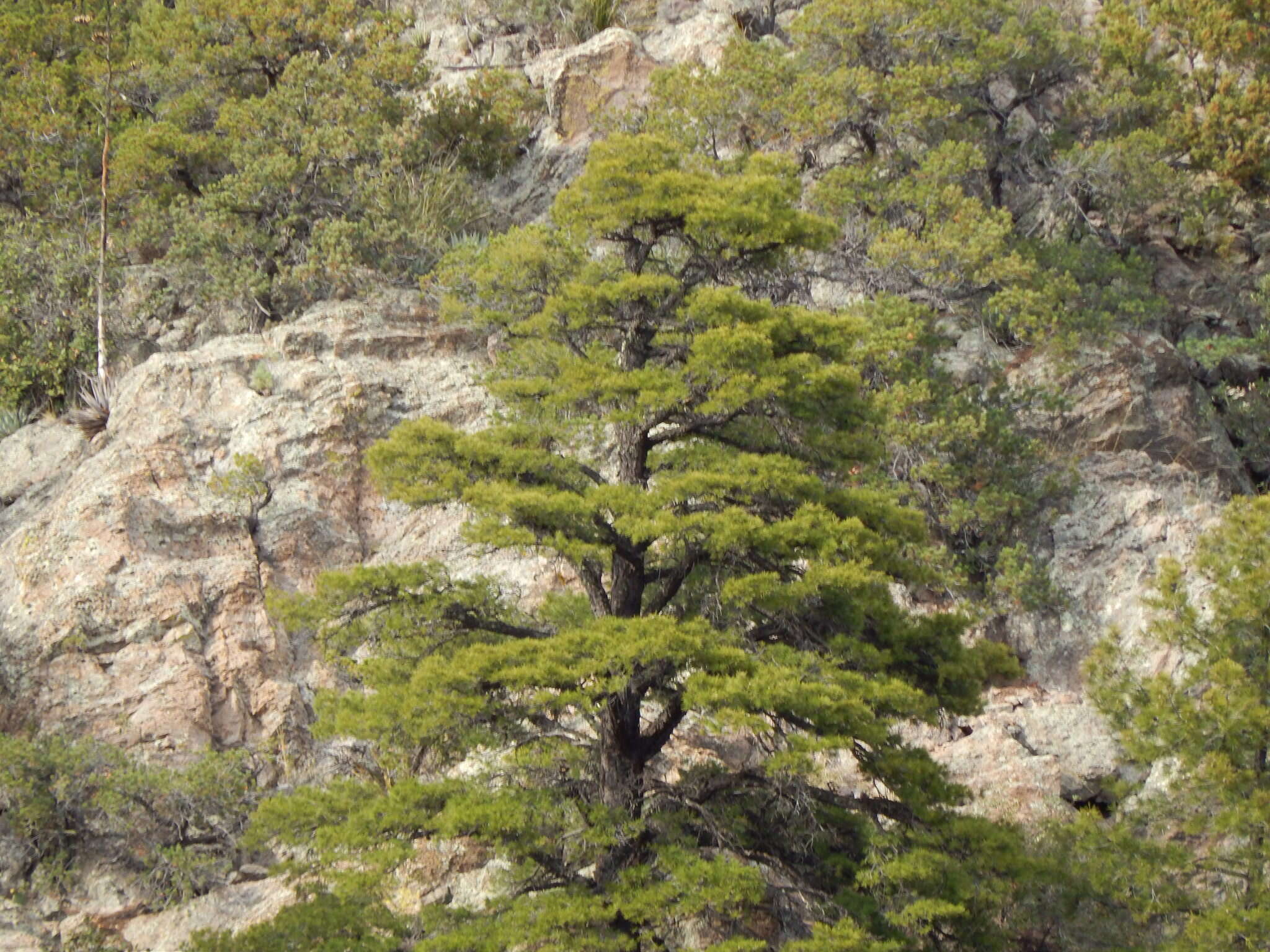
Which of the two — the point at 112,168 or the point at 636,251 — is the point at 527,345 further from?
the point at 112,168

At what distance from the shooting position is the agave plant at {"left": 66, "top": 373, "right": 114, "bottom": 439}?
803 inches

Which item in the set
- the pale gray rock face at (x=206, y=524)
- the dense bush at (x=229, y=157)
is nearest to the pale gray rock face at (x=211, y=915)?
the pale gray rock face at (x=206, y=524)

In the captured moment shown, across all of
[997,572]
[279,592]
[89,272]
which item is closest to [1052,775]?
[997,572]

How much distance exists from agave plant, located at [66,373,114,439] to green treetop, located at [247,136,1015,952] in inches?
370

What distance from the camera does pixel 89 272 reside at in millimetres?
23484

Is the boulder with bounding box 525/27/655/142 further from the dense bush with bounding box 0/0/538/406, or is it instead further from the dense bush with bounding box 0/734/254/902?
the dense bush with bounding box 0/734/254/902

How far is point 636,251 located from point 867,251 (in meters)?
8.24

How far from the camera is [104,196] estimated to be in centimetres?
2364

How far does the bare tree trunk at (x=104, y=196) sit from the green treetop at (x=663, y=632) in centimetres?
1084

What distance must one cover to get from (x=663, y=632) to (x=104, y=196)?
1697 cm

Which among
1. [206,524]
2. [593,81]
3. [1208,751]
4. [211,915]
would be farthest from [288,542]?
[593,81]

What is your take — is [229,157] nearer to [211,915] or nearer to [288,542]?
[288,542]

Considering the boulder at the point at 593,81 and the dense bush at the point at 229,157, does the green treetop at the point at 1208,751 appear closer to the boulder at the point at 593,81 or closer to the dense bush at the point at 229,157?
the dense bush at the point at 229,157

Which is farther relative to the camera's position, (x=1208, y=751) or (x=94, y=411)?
(x=94, y=411)
